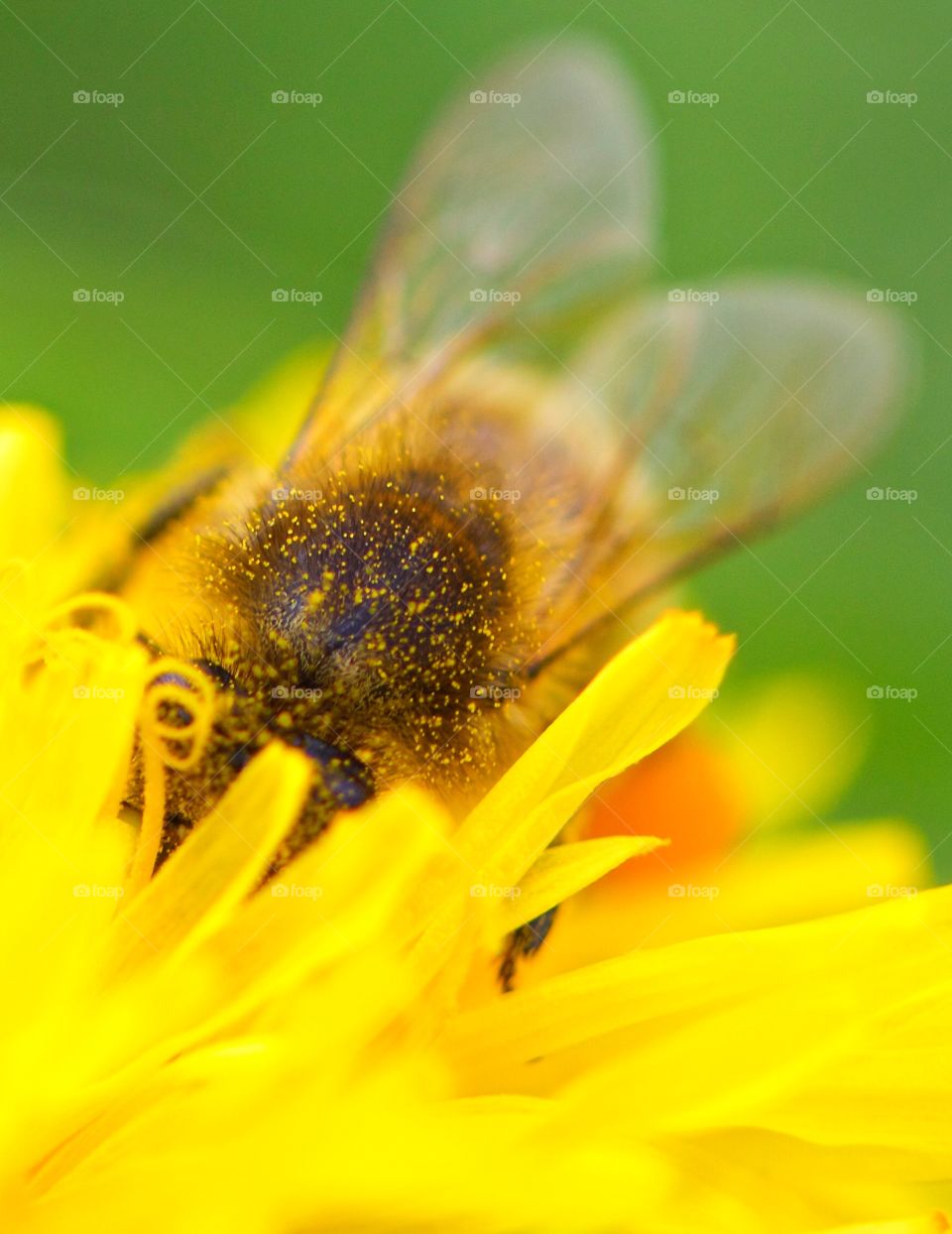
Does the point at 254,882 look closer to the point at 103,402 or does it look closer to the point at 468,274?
the point at 468,274

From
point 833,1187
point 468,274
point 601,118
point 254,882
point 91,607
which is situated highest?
point 601,118

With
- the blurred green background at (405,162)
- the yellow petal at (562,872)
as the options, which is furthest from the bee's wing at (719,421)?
the blurred green background at (405,162)

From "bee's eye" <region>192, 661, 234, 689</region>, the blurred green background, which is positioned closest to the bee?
"bee's eye" <region>192, 661, 234, 689</region>

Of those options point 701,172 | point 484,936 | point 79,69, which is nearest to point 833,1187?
point 484,936

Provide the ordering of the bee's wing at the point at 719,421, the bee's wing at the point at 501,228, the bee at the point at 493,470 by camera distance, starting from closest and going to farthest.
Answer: the bee at the point at 493,470 < the bee's wing at the point at 719,421 < the bee's wing at the point at 501,228

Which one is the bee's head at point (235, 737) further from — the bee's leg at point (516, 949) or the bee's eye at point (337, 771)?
the bee's leg at point (516, 949)

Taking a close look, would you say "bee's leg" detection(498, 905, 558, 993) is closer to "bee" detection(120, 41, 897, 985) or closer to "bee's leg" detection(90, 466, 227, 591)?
"bee" detection(120, 41, 897, 985)

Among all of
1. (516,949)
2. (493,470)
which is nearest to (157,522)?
(493,470)
